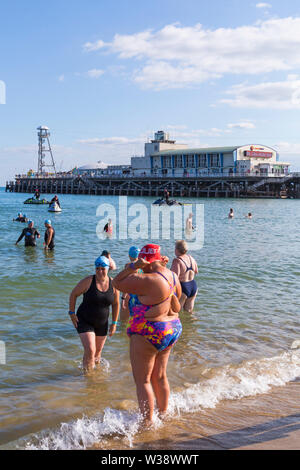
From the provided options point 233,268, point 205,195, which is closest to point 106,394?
point 233,268

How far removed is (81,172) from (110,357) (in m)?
108

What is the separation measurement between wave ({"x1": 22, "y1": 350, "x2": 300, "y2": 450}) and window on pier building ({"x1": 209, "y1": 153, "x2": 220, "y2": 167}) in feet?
251

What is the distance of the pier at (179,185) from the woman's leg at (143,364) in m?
70.6

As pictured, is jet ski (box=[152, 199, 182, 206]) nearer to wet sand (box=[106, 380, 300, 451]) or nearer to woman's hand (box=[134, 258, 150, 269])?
wet sand (box=[106, 380, 300, 451])

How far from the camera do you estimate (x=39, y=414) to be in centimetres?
490

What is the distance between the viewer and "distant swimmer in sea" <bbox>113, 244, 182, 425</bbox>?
402 cm

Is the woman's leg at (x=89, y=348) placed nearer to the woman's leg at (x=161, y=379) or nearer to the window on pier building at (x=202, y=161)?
the woman's leg at (x=161, y=379)

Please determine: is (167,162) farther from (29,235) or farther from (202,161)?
(29,235)

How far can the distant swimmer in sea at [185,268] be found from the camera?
25.1 feet

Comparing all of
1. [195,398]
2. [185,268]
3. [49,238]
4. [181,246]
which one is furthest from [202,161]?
[195,398]

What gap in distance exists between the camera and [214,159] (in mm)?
81688

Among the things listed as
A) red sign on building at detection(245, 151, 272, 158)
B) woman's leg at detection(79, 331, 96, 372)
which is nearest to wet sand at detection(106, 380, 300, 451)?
woman's leg at detection(79, 331, 96, 372)
